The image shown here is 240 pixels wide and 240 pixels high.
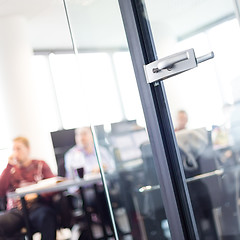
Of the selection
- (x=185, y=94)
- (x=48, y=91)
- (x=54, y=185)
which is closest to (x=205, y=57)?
(x=185, y=94)

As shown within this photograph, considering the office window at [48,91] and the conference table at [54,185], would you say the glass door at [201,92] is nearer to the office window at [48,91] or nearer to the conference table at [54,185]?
the conference table at [54,185]

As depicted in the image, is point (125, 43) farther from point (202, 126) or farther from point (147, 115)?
point (202, 126)

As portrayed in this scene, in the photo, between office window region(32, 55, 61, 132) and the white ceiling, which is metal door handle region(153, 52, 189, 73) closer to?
the white ceiling

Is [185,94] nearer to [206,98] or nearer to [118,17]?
[206,98]

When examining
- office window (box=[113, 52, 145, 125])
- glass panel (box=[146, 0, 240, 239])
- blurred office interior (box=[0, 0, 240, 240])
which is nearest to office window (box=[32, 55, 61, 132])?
blurred office interior (box=[0, 0, 240, 240])

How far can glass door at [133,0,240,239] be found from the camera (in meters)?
1.51

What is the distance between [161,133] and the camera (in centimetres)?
168

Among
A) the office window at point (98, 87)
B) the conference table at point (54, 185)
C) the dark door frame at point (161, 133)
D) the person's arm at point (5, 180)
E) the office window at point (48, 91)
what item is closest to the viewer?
the dark door frame at point (161, 133)

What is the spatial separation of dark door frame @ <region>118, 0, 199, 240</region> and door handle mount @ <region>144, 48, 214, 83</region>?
0.05 meters

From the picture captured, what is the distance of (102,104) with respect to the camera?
2.18m

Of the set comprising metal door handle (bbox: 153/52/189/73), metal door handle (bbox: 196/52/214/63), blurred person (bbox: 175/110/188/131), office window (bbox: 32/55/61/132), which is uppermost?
office window (bbox: 32/55/61/132)

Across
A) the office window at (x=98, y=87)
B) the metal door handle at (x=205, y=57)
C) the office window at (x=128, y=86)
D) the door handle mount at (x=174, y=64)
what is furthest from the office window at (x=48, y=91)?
the metal door handle at (x=205, y=57)

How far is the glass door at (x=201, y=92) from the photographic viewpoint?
1513 millimetres

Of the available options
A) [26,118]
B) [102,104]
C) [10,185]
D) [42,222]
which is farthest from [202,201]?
[26,118]
